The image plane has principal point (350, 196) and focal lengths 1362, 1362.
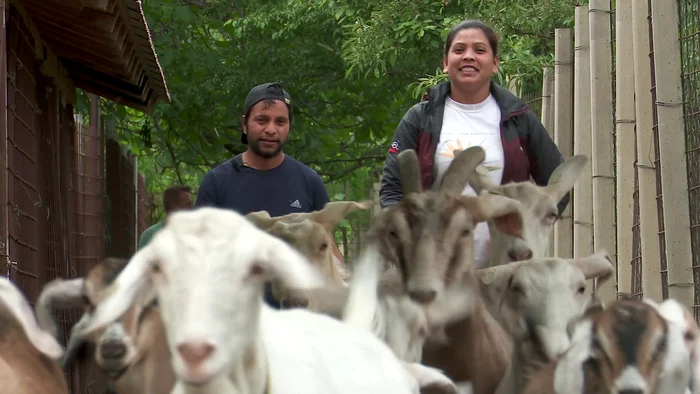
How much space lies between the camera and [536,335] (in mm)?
6605

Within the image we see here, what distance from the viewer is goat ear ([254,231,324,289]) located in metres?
4.34

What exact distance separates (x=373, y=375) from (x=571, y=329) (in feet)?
4.57

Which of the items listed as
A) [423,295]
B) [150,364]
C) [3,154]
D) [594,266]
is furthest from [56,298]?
[594,266]

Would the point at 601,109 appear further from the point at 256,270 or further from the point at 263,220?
the point at 256,270

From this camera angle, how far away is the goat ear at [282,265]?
4.34m

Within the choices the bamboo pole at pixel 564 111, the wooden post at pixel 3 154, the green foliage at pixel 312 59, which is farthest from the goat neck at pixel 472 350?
the green foliage at pixel 312 59

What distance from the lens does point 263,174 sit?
7.89 m

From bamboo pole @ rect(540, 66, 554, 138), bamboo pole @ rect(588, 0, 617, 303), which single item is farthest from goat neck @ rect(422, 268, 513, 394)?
bamboo pole @ rect(540, 66, 554, 138)

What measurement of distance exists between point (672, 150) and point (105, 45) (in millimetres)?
4329

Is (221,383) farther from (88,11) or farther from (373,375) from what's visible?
(88,11)

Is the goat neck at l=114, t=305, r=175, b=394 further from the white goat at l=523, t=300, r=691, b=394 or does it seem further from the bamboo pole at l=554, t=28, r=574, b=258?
the bamboo pole at l=554, t=28, r=574, b=258

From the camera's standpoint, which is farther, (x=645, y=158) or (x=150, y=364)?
(x=645, y=158)

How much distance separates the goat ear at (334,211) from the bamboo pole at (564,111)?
4.42 m

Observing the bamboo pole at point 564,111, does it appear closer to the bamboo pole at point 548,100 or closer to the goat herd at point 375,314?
the bamboo pole at point 548,100
